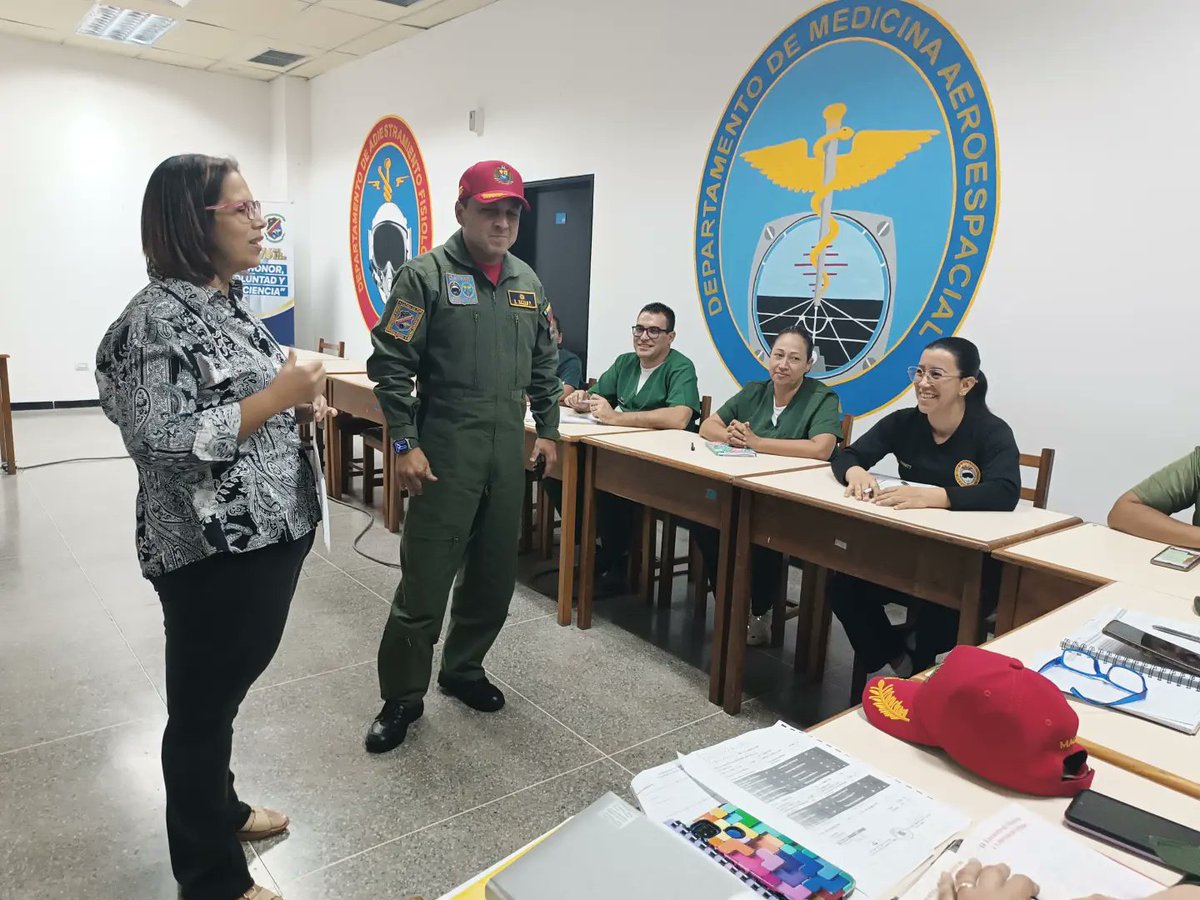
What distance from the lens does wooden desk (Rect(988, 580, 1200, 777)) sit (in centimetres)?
107

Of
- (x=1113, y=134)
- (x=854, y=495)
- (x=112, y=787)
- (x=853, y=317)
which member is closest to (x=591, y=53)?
(x=853, y=317)

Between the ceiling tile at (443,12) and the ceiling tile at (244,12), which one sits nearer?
the ceiling tile at (443,12)

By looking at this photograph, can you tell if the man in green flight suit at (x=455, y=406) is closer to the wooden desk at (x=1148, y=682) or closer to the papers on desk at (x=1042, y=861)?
the wooden desk at (x=1148, y=682)

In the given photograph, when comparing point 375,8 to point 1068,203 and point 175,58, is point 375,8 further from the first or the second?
point 1068,203

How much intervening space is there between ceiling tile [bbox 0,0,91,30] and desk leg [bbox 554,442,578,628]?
18.4 ft

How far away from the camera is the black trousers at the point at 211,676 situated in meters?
1.34

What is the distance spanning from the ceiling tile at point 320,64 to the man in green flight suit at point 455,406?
5938 millimetres

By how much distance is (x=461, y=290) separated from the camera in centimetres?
216

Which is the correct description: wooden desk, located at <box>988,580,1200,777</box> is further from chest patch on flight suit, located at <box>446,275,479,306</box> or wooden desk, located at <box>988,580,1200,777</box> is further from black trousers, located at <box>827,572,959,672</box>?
chest patch on flight suit, located at <box>446,275,479,306</box>

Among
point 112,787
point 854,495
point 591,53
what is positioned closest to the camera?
point 112,787

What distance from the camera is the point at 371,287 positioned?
7.36 metres

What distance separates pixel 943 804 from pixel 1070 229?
109 inches

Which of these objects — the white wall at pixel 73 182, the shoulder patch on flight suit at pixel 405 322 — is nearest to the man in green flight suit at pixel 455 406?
the shoulder patch on flight suit at pixel 405 322

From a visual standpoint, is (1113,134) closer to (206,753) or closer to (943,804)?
(943,804)
